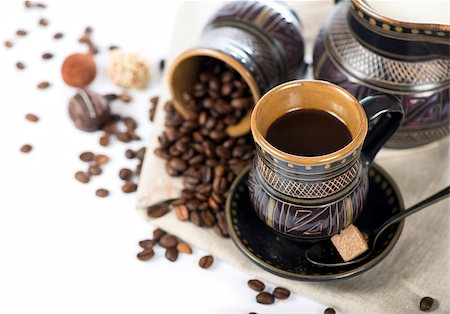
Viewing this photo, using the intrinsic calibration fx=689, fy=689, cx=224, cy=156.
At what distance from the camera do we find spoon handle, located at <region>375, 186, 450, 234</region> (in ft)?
4.41

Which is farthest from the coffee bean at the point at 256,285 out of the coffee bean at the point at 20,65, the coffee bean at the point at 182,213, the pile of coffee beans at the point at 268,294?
the coffee bean at the point at 20,65

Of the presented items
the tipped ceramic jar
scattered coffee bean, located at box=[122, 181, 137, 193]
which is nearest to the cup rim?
the tipped ceramic jar

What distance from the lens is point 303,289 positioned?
1446 millimetres

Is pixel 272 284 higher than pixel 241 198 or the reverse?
the reverse

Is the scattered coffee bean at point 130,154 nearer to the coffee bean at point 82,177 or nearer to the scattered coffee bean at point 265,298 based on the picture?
the coffee bean at point 82,177

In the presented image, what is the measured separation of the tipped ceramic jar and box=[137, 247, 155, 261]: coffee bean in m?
0.37

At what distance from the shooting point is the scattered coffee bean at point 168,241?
5.07 feet

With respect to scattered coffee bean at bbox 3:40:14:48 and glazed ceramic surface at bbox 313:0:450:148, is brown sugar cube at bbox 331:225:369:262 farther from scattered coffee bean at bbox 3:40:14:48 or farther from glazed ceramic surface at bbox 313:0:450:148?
scattered coffee bean at bbox 3:40:14:48

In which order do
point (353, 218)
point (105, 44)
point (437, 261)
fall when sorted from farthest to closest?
point (105, 44) → point (437, 261) → point (353, 218)

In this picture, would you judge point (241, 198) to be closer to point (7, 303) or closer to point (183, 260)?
point (183, 260)

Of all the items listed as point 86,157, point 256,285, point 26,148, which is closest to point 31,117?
point 26,148

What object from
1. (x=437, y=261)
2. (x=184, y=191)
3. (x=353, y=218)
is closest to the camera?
(x=353, y=218)

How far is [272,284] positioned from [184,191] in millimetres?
302

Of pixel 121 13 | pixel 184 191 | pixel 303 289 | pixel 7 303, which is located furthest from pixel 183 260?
pixel 121 13
